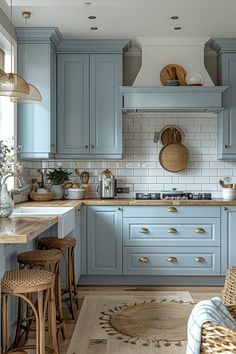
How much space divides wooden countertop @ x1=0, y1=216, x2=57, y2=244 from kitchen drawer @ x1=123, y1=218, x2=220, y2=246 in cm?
177

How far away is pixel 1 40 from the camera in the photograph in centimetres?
452

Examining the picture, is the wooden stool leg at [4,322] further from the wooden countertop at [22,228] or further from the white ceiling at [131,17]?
the white ceiling at [131,17]

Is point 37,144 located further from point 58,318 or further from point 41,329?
point 41,329

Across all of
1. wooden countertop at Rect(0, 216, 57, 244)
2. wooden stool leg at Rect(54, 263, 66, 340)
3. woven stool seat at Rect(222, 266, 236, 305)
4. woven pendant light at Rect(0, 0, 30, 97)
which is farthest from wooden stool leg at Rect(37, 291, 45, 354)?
woven pendant light at Rect(0, 0, 30, 97)

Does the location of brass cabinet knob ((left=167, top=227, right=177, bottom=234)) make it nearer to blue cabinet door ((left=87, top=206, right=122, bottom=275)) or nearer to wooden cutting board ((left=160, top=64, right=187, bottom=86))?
blue cabinet door ((left=87, top=206, right=122, bottom=275))

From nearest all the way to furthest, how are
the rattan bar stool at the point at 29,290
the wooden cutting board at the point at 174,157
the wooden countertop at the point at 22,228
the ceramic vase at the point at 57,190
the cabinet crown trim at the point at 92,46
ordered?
the wooden countertop at the point at 22,228, the rattan bar stool at the point at 29,290, the cabinet crown trim at the point at 92,46, the ceramic vase at the point at 57,190, the wooden cutting board at the point at 174,157

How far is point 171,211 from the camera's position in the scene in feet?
16.0

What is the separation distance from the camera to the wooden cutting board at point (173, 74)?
521 centimetres

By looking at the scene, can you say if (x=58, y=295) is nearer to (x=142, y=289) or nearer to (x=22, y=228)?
(x=22, y=228)

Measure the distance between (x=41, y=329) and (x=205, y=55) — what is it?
12.9ft

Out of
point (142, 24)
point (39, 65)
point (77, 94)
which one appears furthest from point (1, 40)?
point (142, 24)

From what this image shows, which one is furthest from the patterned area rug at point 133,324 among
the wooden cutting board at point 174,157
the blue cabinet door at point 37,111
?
the blue cabinet door at point 37,111

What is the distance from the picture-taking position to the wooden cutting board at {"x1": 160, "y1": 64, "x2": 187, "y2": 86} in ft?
17.1

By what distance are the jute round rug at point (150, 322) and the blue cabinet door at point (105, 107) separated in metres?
1.81
